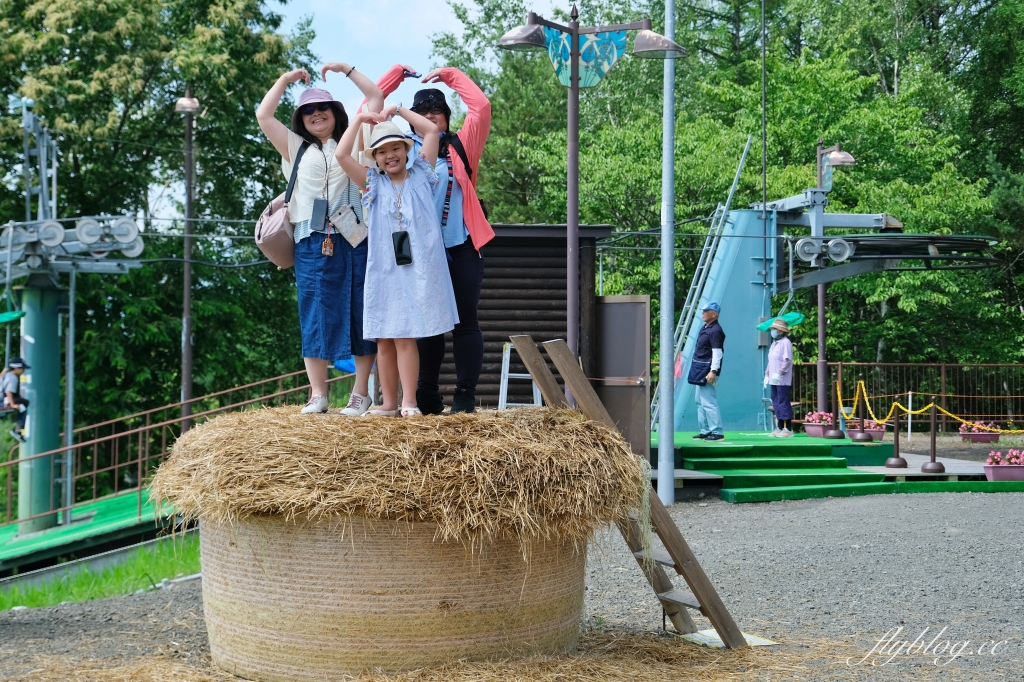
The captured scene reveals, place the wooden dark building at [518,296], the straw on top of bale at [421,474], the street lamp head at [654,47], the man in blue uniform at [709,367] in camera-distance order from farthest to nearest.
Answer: the man in blue uniform at [709,367] → the wooden dark building at [518,296] → the street lamp head at [654,47] → the straw on top of bale at [421,474]

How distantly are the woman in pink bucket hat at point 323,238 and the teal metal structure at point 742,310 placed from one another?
38.9ft

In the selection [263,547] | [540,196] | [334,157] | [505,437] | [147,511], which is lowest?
[147,511]

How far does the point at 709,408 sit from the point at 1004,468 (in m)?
4.00

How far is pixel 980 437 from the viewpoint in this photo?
23609 mm

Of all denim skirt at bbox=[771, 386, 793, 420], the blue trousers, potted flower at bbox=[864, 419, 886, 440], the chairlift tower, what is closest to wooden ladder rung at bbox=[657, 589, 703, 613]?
the blue trousers

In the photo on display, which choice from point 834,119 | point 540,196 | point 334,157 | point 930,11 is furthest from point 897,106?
point 334,157

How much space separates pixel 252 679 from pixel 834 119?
25.2 m

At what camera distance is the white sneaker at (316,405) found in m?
5.67

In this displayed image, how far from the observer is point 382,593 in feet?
15.8

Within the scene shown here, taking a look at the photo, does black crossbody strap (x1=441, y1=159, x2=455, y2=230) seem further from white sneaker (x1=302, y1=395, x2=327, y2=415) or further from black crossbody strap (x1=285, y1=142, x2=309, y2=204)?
white sneaker (x1=302, y1=395, x2=327, y2=415)

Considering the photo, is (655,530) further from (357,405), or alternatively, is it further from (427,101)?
(427,101)

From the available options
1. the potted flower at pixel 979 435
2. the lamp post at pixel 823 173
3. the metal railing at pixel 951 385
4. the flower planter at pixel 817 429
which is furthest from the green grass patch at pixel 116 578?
the metal railing at pixel 951 385

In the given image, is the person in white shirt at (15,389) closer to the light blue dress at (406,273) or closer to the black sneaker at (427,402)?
the black sneaker at (427,402)

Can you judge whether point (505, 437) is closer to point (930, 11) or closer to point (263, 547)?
point (263, 547)
